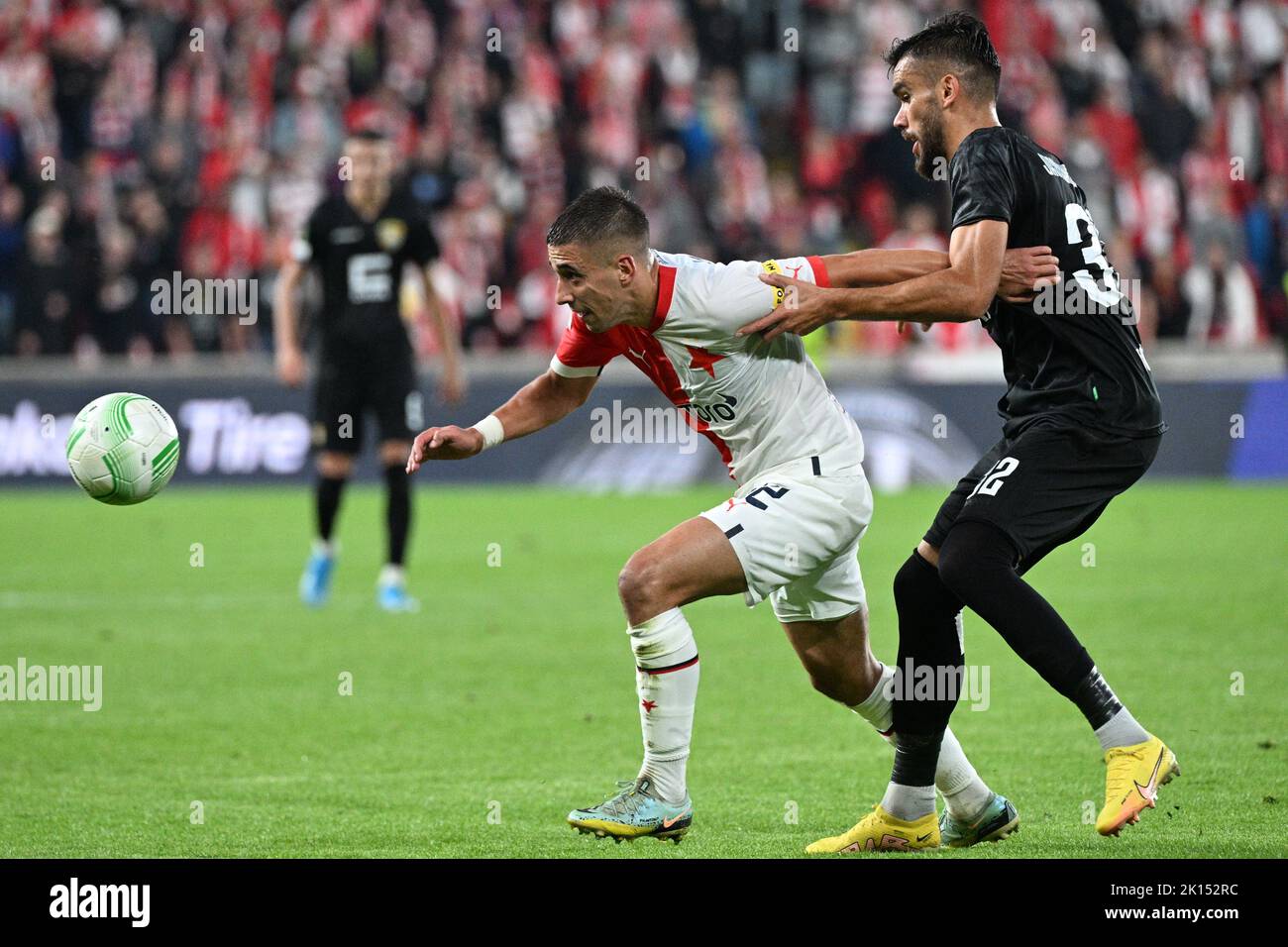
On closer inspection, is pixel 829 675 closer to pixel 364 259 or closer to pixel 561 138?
pixel 364 259

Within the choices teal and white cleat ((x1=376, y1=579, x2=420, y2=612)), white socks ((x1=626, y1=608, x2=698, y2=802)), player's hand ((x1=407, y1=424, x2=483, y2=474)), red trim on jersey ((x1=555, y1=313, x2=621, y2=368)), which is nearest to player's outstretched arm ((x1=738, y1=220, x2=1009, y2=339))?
red trim on jersey ((x1=555, y1=313, x2=621, y2=368))

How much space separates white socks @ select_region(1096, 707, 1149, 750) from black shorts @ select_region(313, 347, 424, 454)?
22.2 ft

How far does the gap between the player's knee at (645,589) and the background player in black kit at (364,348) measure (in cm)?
600

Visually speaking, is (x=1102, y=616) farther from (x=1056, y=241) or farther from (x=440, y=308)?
(x=1056, y=241)

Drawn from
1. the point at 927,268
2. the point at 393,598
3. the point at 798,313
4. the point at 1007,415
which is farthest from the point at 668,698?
the point at 393,598

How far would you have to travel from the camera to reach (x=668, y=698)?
5238mm

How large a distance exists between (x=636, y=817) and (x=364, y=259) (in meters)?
6.69

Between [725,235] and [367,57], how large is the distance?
540cm

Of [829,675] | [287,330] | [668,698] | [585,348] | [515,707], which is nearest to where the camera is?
[668,698]

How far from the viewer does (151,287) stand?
2044cm

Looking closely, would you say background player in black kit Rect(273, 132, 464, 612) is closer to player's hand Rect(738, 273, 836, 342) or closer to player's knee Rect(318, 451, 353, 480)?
player's knee Rect(318, 451, 353, 480)

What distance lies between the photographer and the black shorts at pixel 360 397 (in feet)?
36.5

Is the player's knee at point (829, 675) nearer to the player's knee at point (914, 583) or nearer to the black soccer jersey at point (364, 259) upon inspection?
the player's knee at point (914, 583)

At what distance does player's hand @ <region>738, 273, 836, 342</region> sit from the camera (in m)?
5.08
